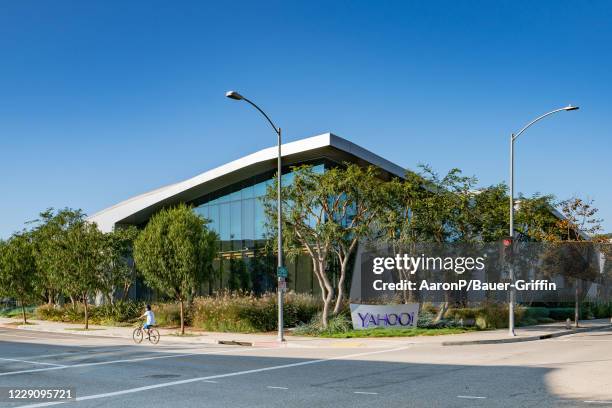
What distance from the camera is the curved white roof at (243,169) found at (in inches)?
1564

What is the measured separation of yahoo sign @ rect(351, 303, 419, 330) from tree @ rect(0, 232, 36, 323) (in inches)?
1012

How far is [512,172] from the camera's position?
29.5 meters

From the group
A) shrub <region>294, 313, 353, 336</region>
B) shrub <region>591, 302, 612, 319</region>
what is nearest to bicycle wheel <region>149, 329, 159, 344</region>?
shrub <region>294, 313, 353, 336</region>

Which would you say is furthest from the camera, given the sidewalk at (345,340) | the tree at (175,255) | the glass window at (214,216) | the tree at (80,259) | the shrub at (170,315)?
the glass window at (214,216)

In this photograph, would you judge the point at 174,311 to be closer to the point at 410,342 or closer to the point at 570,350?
the point at 410,342

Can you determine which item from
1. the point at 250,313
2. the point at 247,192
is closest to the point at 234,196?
the point at 247,192

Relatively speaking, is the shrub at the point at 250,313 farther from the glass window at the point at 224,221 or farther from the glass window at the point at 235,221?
the glass window at the point at 224,221

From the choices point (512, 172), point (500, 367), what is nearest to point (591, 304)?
point (512, 172)

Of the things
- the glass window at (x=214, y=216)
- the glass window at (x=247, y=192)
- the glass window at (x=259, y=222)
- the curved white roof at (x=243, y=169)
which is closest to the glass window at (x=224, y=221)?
the glass window at (x=214, y=216)

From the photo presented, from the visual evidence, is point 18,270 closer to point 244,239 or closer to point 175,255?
point 244,239

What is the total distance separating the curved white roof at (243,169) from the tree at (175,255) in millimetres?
9541

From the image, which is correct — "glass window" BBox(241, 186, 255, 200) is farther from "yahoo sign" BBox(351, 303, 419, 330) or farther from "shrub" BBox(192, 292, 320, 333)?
"yahoo sign" BBox(351, 303, 419, 330)

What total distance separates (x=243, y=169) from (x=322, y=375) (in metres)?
28.7

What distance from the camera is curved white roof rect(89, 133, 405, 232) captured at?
1564 inches
